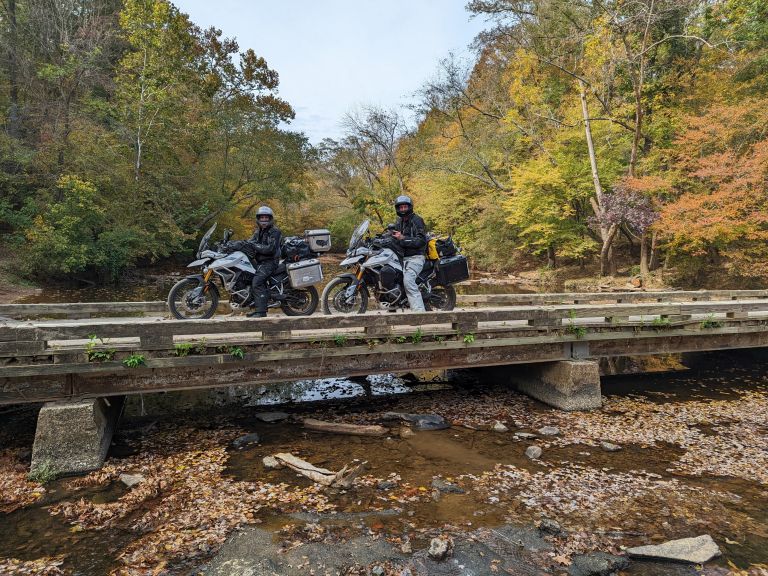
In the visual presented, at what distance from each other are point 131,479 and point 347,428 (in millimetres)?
2596

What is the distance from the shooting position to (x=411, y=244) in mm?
7078

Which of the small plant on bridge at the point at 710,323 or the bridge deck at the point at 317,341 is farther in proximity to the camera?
the small plant on bridge at the point at 710,323

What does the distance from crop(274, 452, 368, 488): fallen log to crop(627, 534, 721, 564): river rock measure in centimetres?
262

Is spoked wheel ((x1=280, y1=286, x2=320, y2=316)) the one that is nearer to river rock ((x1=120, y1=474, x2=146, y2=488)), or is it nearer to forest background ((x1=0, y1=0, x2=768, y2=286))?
river rock ((x1=120, y1=474, x2=146, y2=488))

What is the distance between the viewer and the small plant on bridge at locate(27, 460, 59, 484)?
180 inches

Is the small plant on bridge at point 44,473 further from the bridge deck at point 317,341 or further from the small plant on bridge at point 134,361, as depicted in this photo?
Answer: the small plant on bridge at point 134,361

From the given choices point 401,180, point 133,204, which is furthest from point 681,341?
point 401,180

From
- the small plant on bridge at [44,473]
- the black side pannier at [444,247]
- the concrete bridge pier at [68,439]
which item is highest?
the black side pannier at [444,247]

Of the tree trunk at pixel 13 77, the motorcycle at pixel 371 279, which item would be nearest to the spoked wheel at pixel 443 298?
the motorcycle at pixel 371 279

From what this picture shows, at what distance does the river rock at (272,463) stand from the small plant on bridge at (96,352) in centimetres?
213

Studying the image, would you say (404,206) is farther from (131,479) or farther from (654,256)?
(654,256)

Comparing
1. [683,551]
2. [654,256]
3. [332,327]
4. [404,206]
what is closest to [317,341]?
[332,327]

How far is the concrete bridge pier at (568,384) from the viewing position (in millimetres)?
7082

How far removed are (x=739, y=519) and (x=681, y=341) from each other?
472cm
